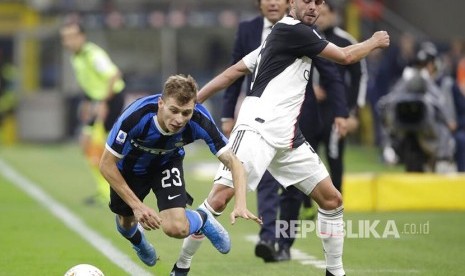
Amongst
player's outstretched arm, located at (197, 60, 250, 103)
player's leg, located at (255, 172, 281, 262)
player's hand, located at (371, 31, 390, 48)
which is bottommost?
player's leg, located at (255, 172, 281, 262)

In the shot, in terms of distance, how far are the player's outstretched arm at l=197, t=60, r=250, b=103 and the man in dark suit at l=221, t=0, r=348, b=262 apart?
117 centimetres

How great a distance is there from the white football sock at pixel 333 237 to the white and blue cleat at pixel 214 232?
2.24 ft

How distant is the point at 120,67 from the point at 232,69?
2163 centimetres

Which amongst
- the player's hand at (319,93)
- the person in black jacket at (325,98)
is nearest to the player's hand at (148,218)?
the person in black jacket at (325,98)

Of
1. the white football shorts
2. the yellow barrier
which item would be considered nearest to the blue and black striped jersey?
the white football shorts

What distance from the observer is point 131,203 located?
328 inches

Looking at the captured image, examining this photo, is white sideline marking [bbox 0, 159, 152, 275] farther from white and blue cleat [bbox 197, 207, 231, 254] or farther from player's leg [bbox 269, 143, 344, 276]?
player's leg [bbox 269, 143, 344, 276]

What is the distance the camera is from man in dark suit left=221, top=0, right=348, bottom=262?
405 inches

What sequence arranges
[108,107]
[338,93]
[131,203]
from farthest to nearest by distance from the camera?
[108,107] → [338,93] → [131,203]

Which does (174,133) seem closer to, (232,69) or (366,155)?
(232,69)

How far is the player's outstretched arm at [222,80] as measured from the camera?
896 centimetres

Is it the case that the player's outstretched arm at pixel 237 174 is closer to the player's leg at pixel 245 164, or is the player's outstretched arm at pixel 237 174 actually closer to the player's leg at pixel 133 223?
the player's leg at pixel 245 164

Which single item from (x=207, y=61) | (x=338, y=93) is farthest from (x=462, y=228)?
(x=207, y=61)

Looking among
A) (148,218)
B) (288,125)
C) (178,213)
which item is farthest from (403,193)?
(148,218)
